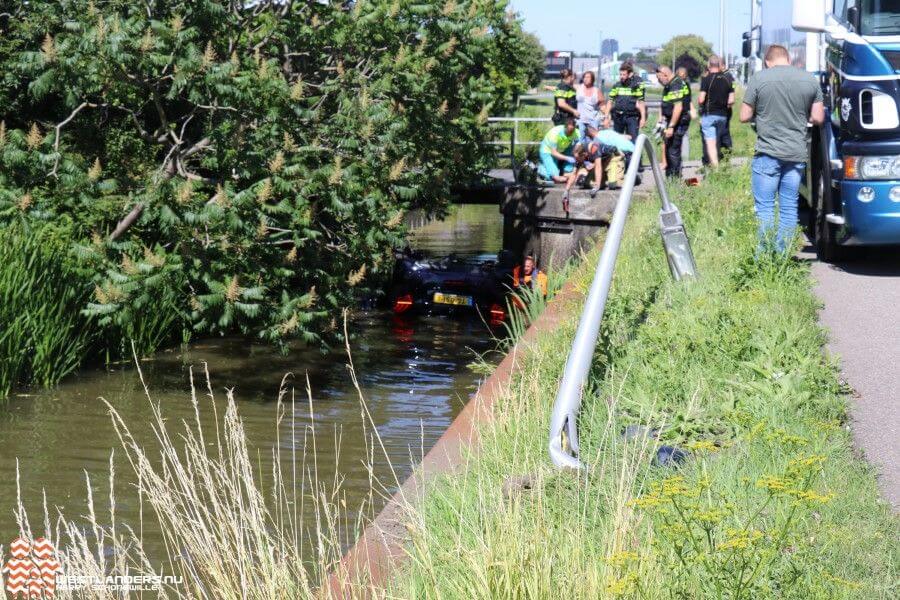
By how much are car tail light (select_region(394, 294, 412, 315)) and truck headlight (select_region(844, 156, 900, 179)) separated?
10122 millimetres

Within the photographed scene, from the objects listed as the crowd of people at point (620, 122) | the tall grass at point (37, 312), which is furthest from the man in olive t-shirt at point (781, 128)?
the tall grass at point (37, 312)

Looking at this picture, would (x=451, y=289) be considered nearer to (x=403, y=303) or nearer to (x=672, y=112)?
(x=403, y=303)

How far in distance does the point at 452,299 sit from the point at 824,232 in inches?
347

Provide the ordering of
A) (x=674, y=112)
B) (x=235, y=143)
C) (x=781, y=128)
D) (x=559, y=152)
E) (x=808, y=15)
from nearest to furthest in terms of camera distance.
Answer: (x=808, y=15) → (x=781, y=128) → (x=235, y=143) → (x=674, y=112) → (x=559, y=152)

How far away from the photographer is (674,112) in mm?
19031

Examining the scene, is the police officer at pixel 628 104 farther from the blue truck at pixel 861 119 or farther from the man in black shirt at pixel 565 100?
the blue truck at pixel 861 119

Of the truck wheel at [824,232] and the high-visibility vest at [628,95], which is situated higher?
the high-visibility vest at [628,95]

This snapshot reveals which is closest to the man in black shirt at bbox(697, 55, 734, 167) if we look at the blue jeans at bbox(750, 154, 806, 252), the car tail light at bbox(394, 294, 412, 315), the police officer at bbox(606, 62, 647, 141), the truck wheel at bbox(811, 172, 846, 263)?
the police officer at bbox(606, 62, 647, 141)

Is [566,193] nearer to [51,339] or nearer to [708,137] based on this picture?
[708,137]

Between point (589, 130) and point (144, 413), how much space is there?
9905 mm

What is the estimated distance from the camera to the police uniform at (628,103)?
19859 mm

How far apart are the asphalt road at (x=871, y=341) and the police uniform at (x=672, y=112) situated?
21.9 feet

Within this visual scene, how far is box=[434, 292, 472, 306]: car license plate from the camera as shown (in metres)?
20.1

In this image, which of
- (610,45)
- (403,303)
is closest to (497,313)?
(403,303)
